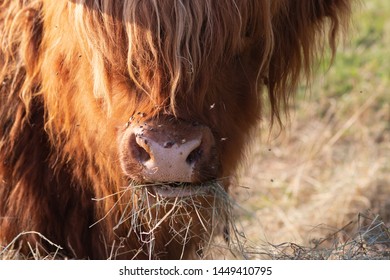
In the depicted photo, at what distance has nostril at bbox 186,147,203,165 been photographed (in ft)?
10.3

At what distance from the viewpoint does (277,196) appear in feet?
19.6

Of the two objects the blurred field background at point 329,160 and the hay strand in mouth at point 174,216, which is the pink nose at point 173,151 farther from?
the blurred field background at point 329,160

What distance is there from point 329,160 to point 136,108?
3168 millimetres

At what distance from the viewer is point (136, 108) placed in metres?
3.26

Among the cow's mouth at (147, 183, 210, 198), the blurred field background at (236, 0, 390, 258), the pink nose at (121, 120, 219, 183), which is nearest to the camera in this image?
the pink nose at (121, 120, 219, 183)

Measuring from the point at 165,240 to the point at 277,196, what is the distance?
2347 millimetres

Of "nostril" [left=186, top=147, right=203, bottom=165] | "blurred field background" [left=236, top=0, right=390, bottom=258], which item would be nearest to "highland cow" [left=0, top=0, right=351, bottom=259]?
"nostril" [left=186, top=147, right=203, bottom=165]

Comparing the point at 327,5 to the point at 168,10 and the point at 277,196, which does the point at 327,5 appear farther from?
the point at 277,196

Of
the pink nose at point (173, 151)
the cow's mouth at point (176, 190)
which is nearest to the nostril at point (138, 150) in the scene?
the pink nose at point (173, 151)

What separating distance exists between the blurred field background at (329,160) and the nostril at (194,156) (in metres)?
1.94

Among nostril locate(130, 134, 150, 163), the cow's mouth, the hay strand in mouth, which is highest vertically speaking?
nostril locate(130, 134, 150, 163)

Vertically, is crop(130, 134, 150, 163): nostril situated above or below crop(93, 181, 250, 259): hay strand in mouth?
above

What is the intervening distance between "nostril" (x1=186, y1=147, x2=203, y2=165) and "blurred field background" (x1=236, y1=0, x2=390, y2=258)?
1.94m

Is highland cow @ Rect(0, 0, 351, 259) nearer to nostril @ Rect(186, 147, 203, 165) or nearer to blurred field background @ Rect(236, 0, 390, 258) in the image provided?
nostril @ Rect(186, 147, 203, 165)
